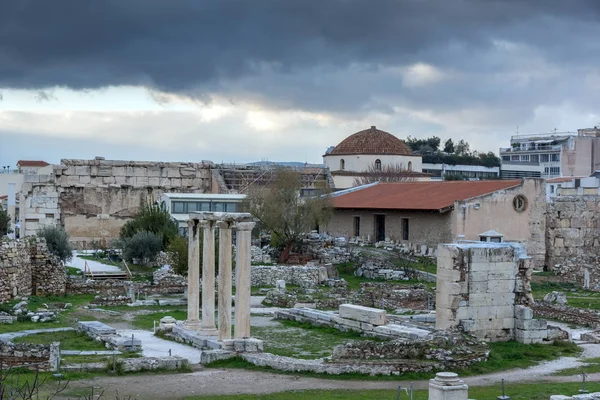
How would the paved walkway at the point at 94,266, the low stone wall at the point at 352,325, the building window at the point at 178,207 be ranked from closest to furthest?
the low stone wall at the point at 352,325
the paved walkway at the point at 94,266
the building window at the point at 178,207

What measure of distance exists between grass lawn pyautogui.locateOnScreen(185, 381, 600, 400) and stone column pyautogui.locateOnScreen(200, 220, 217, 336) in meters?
6.51

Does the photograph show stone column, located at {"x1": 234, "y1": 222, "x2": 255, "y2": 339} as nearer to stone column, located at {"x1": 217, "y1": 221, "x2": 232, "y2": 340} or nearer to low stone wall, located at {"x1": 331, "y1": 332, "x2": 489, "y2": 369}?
stone column, located at {"x1": 217, "y1": 221, "x2": 232, "y2": 340}

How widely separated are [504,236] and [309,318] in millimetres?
18229

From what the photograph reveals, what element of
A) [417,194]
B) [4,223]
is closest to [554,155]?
[417,194]

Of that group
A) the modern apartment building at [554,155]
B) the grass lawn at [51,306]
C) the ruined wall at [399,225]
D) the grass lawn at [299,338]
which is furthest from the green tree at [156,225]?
the modern apartment building at [554,155]

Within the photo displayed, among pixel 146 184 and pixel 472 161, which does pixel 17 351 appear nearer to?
pixel 146 184

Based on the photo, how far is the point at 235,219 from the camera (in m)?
22.0

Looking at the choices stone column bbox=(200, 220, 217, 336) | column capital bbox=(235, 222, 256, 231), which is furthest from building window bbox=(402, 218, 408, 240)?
column capital bbox=(235, 222, 256, 231)

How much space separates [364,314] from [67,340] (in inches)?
312

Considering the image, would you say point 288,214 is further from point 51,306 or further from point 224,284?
point 224,284

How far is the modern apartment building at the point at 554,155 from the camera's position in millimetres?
92438

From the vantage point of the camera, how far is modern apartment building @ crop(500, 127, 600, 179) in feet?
303

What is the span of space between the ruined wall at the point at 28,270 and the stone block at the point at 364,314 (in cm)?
1154

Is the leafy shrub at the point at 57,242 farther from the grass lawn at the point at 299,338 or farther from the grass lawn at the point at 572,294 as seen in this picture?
the grass lawn at the point at 572,294
